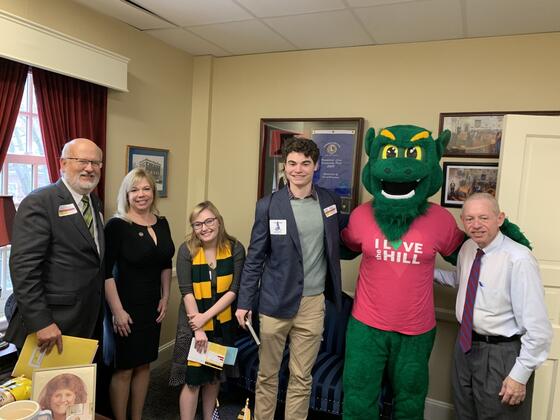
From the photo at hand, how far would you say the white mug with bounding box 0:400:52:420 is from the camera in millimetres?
1213

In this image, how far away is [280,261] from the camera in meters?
2.01

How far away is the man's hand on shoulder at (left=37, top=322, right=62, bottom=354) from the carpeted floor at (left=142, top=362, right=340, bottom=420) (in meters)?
1.04

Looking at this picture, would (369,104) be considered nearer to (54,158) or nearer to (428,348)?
(428,348)

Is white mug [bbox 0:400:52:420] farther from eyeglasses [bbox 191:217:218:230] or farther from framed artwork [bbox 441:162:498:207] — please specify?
framed artwork [bbox 441:162:498:207]

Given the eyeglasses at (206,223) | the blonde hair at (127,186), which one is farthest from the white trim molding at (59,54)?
the eyeglasses at (206,223)

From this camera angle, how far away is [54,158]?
7.61ft

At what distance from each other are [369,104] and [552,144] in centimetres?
111

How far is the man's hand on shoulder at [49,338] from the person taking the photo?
1.70 meters

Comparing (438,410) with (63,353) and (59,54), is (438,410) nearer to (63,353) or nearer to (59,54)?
(63,353)

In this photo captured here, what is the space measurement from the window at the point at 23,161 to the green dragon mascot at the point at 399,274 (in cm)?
186

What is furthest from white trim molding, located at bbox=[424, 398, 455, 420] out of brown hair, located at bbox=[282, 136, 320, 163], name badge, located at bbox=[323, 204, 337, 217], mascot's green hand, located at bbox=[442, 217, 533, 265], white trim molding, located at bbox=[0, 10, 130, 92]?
white trim molding, located at bbox=[0, 10, 130, 92]

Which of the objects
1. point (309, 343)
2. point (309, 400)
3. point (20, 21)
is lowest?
point (309, 400)

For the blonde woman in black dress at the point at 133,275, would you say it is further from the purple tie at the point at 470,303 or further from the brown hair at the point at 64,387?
the purple tie at the point at 470,303

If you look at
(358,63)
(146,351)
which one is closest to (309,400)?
(146,351)
